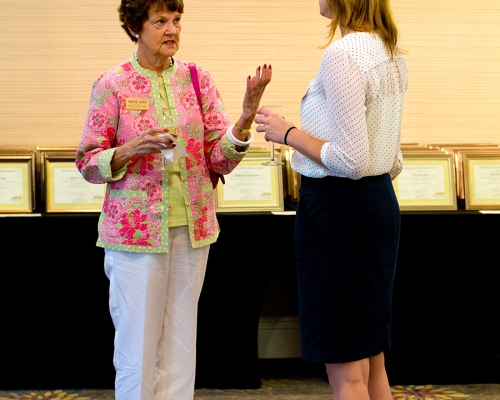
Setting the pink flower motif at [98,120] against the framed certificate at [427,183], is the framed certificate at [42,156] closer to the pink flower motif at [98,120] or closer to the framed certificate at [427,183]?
the pink flower motif at [98,120]

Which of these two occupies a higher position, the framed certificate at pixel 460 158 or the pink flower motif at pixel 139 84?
the pink flower motif at pixel 139 84

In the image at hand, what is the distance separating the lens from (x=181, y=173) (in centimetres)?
240

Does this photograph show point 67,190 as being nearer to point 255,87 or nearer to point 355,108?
point 255,87

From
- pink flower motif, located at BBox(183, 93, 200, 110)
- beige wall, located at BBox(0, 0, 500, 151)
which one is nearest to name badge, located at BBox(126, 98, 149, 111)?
pink flower motif, located at BBox(183, 93, 200, 110)

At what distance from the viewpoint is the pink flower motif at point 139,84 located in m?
2.40

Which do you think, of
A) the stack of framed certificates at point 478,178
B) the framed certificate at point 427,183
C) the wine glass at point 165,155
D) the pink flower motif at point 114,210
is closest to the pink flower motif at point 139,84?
the wine glass at point 165,155

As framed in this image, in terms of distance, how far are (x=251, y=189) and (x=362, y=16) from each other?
153 cm

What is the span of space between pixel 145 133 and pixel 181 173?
23 cm

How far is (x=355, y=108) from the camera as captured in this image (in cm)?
198

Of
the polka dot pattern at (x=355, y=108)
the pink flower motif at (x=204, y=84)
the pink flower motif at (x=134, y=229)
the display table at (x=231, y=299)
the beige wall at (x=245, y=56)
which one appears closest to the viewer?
the polka dot pattern at (x=355, y=108)

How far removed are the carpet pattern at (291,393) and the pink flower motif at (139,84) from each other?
5.65 ft

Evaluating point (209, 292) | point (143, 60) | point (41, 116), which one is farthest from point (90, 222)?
point (143, 60)

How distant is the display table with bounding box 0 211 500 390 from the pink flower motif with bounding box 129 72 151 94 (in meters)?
1.14

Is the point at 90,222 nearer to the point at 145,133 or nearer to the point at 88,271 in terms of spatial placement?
the point at 88,271
